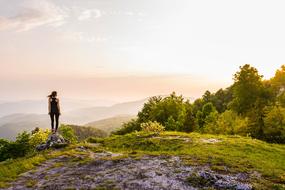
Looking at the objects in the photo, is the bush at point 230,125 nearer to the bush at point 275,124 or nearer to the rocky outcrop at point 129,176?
the bush at point 275,124

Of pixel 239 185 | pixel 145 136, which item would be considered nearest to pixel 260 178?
pixel 239 185

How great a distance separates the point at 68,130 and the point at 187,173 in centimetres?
8539

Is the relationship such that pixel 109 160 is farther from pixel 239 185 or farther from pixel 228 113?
pixel 228 113

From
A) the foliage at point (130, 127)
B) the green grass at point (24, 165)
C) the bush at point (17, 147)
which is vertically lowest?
the bush at point (17, 147)

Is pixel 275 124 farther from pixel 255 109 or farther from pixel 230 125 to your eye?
pixel 230 125

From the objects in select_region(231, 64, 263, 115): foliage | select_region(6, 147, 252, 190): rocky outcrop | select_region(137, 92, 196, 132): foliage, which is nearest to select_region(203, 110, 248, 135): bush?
select_region(231, 64, 263, 115): foliage

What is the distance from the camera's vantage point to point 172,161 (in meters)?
26.0

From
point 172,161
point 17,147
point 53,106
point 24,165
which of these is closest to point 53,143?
point 53,106

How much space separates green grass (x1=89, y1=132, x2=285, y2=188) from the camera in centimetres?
2470

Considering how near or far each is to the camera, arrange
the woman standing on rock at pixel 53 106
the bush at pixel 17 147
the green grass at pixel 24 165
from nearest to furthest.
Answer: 1. the green grass at pixel 24 165
2. the woman standing on rock at pixel 53 106
3. the bush at pixel 17 147

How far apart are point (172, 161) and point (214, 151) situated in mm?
6112

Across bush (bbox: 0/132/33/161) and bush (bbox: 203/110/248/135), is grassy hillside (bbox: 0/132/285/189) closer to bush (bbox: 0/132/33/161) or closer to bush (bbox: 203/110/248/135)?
bush (bbox: 203/110/248/135)

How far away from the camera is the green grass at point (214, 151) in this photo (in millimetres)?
24703

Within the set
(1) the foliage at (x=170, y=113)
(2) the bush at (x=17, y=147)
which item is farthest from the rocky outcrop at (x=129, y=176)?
(2) the bush at (x=17, y=147)
